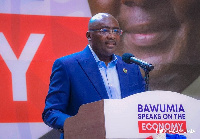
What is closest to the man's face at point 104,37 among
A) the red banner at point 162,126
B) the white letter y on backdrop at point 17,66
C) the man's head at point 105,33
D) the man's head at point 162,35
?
the man's head at point 105,33

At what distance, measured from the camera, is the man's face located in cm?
296

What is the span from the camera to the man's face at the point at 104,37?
2963 mm

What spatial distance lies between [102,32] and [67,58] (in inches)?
13.4

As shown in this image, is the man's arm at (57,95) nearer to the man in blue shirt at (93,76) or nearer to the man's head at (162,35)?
the man in blue shirt at (93,76)

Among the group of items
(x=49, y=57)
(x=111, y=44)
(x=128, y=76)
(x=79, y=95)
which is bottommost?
(x=79, y=95)

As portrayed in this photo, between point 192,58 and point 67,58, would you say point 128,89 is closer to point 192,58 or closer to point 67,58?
point 67,58

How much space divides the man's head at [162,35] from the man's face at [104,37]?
1.56 meters

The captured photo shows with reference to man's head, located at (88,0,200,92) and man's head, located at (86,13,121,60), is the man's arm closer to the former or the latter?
man's head, located at (86,13,121,60)

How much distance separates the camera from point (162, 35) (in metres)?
4.77

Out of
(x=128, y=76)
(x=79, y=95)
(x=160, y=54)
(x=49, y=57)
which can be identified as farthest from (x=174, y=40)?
(x=79, y=95)

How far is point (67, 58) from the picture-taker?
2.97m

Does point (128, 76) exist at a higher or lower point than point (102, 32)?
lower

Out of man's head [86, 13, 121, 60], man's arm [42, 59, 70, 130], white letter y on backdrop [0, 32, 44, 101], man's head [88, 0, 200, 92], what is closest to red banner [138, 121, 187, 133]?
man's arm [42, 59, 70, 130]

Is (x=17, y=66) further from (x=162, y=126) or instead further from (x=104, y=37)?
(x=162, y=126)
